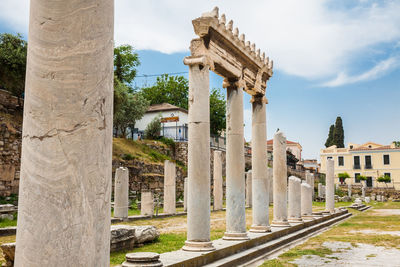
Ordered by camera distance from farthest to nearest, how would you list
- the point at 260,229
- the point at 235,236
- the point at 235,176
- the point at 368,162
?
the point at 368,162 < the point at 260,229 < the point at 235,176 < the point at 235,236

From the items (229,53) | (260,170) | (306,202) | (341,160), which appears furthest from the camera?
(341,160)

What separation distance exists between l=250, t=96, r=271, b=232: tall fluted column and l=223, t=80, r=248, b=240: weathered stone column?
1.60 meters

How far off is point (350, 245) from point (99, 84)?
9634 mm

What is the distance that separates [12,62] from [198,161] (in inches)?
719

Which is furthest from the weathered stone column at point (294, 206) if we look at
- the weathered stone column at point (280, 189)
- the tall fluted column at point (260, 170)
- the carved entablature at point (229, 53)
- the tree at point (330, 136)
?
the tree at point (330, 136)

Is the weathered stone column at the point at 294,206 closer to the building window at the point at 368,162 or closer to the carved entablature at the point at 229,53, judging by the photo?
the carved entablature at the point at 229,53

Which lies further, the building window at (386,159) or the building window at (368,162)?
the building window at (368,162)

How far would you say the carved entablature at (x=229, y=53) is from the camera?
327 inches

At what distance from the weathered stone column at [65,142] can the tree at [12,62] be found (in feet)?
71.2

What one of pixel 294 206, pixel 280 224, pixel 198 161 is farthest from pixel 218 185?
pixel 198 161

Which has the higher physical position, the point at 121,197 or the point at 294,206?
the point at 121,197

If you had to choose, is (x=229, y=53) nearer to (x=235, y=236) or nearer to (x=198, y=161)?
(x=198, y=161)

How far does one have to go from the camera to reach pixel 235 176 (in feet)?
30.5

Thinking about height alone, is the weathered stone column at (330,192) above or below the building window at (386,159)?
below
